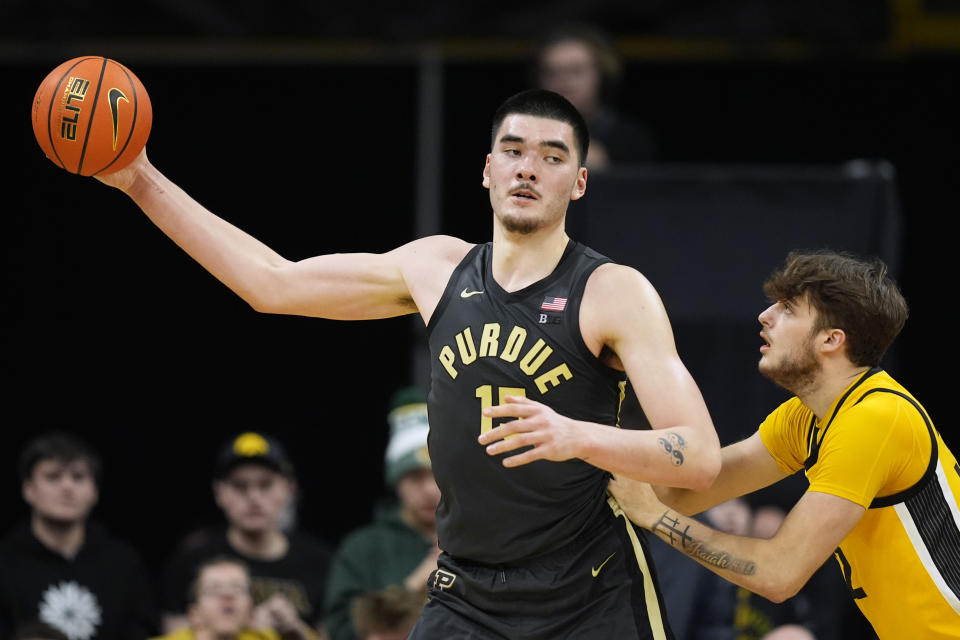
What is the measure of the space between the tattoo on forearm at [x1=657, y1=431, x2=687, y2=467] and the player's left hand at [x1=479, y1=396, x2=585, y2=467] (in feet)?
0.94

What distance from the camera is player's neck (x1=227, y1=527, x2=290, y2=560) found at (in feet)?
22.9

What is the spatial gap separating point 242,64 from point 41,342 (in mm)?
2574

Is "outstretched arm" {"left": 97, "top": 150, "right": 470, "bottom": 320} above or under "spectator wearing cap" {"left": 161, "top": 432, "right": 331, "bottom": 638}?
above

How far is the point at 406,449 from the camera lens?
670cm

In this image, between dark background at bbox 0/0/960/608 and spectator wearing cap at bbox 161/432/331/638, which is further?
dark background at bbox 0/0/960/608

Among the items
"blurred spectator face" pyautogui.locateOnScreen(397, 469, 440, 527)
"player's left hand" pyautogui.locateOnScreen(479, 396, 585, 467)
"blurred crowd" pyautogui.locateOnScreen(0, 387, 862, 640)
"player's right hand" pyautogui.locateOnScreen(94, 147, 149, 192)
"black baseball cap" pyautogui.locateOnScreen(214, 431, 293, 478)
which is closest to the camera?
"player's left hand" pyautogui.locateOnScreen(479, 396, 585, 467)

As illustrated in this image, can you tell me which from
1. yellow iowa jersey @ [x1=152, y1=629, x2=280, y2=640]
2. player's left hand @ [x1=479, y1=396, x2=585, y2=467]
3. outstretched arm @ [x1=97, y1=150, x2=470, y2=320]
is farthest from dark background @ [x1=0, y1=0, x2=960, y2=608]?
player's left hand @ [x1=479, y1=396, x2=585, y2=467]

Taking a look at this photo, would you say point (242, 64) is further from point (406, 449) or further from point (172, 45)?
point (406, 449)

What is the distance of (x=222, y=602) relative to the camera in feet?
20.6

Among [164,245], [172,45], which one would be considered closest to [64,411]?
[164,245]

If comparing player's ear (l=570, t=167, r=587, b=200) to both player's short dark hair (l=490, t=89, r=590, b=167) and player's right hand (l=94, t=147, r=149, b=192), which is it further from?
player's right hand (l=94, t=147, r=149, b=192)

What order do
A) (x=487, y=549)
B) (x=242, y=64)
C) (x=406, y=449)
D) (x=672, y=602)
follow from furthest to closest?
(x=242, y=64) < (x=406, y=449) < (x=672, y=602) < (x=487, y=549)

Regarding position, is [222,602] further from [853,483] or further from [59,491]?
[853,483]

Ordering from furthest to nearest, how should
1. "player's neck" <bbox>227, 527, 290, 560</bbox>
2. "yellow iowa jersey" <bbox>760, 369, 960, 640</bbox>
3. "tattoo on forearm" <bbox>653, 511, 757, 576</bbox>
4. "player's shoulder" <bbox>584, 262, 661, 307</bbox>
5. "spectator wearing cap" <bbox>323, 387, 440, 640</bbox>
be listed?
"player's neck" <bbox>227, 527, 290, 560</bbox> < "spectator wearing cap" <bbox>323, 387, 440, 640</bbox> < "tattoo on forearm" <bbox>653, 511, 757, 576</bbox> < "yellow iowa jersey" <bbox>760, 369, 960, 640</bbox> < "player's shoulder" <bbox>584, 262, 661, 307</bbox>
